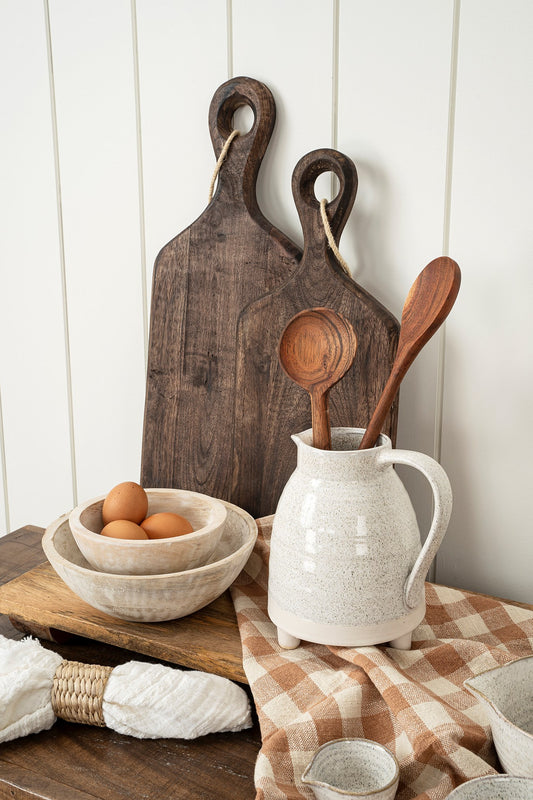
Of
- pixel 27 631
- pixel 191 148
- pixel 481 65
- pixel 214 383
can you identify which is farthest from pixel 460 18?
pixel 27 631

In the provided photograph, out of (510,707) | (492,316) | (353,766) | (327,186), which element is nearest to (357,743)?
(353,766)

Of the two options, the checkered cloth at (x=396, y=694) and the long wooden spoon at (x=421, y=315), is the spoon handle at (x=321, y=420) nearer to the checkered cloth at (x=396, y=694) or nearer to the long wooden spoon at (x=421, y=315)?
the long wooden spoon at (x=421, y=315)

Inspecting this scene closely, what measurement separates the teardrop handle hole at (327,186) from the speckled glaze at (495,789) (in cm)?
62

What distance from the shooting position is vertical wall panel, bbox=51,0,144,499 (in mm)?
968

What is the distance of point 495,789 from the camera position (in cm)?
47

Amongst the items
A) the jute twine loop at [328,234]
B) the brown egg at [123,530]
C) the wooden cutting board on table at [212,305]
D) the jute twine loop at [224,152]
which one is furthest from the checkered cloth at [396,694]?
the jute twine loop at [224,152]

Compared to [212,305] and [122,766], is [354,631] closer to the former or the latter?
[122,766]

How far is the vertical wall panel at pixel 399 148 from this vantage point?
78 cm

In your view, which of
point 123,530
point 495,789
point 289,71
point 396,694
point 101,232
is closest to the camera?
point 495,789

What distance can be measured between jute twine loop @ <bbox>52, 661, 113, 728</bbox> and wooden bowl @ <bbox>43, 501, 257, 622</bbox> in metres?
0.07

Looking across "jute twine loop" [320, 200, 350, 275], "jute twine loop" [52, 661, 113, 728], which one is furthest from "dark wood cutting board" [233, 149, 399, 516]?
"jute twine loop" [52, 661, 113, 728]

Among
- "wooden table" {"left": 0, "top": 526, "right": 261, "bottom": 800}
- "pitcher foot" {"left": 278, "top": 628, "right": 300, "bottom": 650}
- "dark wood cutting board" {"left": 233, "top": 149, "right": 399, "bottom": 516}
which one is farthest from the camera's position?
"dark wood cutting board" {"left": 233, "top": 149, "right": 399, "bottom": 516}

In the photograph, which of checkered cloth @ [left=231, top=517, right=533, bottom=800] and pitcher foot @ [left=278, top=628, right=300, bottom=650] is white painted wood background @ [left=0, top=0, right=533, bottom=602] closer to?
checkered cloth @ [left=231, top=517, right=533, bottom=800]

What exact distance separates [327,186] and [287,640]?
52 cm
